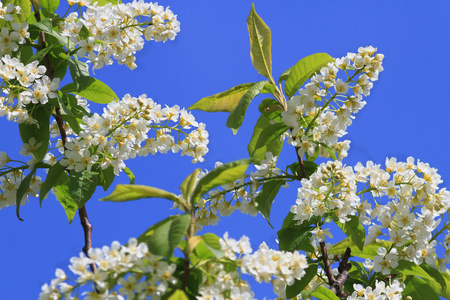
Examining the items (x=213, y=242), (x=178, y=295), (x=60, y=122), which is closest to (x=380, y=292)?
(x=213, y=242)

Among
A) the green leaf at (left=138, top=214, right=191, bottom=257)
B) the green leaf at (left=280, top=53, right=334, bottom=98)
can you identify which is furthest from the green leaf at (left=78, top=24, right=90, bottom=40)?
the green leaf at (left=138, top=214, right=191, bottom=257)

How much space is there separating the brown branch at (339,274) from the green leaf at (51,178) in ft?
4.31

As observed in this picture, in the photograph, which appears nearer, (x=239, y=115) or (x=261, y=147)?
(x=239, y=115)

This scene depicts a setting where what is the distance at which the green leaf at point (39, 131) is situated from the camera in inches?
116

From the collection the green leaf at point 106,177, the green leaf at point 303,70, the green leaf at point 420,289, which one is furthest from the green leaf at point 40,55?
the green leaf at point 420,289

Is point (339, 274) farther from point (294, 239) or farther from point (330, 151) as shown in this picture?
point (330, 151)

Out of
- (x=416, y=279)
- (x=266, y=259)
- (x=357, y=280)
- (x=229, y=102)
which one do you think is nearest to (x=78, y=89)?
(x=229, y=102)

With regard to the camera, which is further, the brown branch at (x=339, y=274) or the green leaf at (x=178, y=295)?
the brown branch at (x=339, y=274)

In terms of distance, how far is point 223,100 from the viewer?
2.94 metres

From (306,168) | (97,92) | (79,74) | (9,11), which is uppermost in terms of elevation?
(9,11)

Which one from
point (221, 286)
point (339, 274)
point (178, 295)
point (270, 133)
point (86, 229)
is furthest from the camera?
point (270, 133)

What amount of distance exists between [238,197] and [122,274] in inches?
46.8

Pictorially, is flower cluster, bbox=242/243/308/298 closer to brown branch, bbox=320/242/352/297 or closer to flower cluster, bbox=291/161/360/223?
flower cluster, bbox=291/161/360/223

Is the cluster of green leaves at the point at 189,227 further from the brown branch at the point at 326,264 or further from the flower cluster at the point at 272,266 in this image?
the brown branch at the point at 326,264
